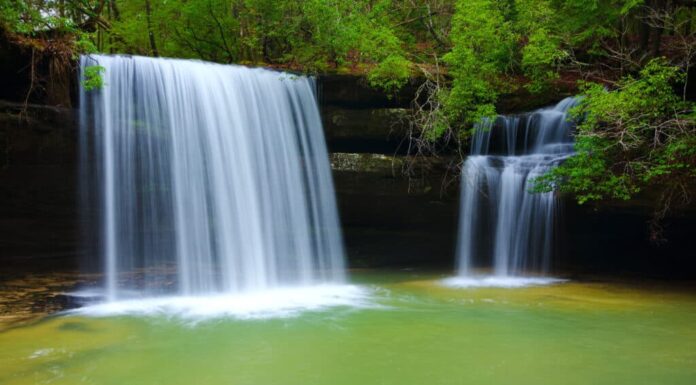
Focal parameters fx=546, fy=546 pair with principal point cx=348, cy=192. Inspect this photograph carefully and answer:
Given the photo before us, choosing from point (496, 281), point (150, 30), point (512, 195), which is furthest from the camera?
point (150, 30)

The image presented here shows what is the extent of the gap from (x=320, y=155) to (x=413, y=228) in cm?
265

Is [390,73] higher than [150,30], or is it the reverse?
[150,30]

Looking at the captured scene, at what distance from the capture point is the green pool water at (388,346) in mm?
5648

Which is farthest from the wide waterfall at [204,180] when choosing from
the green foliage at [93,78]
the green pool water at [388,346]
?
the green pool water at [388,346]

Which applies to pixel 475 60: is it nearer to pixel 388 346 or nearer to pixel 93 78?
pixel 388 346

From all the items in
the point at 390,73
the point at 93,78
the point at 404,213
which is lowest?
the point at 404,213

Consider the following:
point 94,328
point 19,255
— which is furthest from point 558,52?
point 19,255

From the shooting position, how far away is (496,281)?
36.2 ft

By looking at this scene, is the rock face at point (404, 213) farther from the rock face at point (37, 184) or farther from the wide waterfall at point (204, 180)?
the rock face at point (37, 184)

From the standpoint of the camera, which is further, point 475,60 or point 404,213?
point 404,213

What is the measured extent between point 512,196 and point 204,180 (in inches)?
243

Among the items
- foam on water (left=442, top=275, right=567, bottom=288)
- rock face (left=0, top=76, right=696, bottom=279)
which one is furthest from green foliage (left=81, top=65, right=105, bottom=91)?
foam on water (left=442, top=275, right=567, bottom=288)


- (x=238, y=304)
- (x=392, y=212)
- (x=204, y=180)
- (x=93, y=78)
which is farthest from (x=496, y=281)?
(x=93, y=78)

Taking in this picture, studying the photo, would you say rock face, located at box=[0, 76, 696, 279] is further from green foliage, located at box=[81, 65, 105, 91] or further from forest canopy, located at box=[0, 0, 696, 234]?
green foliage, located at box=[81, 65, 105, 91]
